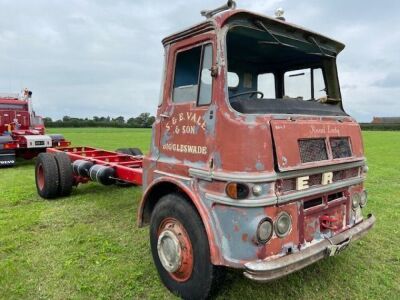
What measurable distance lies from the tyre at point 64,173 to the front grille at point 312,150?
4.99 metres

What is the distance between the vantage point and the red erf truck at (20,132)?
11680 mm

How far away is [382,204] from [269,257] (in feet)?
16.0

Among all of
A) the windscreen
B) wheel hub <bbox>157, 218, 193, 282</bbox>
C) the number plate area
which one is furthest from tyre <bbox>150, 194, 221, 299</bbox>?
the windscreen

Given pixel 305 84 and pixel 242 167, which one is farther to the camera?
pixel 305 84

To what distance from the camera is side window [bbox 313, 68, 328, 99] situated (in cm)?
451

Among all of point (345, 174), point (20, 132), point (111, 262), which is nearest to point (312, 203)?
point (345, 174)

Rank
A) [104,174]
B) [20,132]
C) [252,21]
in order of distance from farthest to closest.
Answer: [20,132] < [104,174] < [252,21]

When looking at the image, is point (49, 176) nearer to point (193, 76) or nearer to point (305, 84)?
point (193, 76)

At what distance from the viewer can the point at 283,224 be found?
3119mm

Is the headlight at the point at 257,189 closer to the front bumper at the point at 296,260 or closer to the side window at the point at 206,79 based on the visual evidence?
the front bumper at the point at 296,260

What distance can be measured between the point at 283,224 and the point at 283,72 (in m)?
2.22

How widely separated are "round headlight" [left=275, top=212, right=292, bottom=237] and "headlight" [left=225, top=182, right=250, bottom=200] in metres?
0.37

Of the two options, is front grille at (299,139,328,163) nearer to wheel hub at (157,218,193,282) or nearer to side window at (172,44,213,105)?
side window at (172,44,213,105)

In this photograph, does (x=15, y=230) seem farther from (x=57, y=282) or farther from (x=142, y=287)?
(x=142, y=287)
